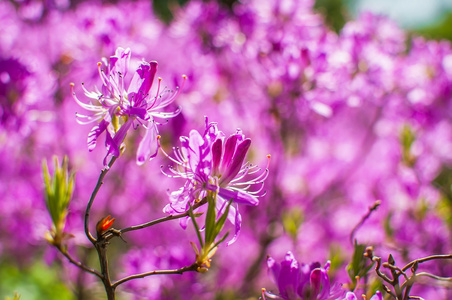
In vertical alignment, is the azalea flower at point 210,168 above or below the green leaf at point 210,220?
above

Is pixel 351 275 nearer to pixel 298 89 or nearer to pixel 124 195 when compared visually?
pixel 298 89

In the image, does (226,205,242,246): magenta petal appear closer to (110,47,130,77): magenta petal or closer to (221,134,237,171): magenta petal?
(221,134,237,171): magenta petal

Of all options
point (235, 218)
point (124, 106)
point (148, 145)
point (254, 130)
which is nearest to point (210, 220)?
point (235, 218)

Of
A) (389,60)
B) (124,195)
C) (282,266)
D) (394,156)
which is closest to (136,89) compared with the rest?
(282,266)

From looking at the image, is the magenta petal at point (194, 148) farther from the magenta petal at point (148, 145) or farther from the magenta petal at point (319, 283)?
the magenta petal at point (319, 283)

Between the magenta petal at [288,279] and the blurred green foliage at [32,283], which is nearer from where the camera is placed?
the magenta petal at [288,279]

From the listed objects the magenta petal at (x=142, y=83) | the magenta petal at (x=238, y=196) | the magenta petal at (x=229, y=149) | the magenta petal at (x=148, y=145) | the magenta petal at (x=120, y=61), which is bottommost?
the magenta petal at (x=238, y=196)

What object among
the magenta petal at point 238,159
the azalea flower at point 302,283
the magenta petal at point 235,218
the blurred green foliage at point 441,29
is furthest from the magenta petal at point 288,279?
the blurred green foliage at point 441,29

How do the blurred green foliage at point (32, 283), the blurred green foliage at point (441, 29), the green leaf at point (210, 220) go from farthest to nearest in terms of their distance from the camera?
the blurred green foliage at point (441, 29)
the blurred green foliage at point (32, 283)
the green leaf at point (210, 220)
